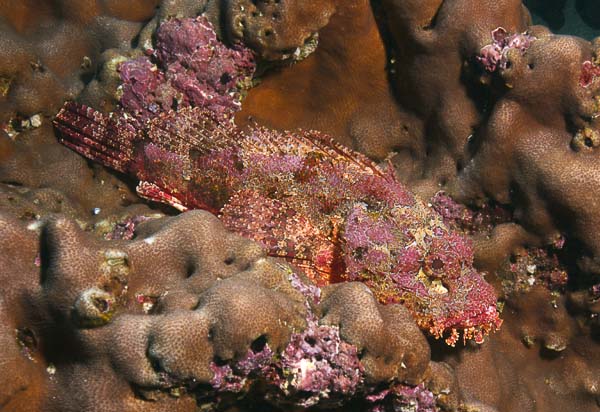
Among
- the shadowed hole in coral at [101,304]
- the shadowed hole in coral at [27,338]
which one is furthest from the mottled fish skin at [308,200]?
the shadowed hole in coral at [27,338]

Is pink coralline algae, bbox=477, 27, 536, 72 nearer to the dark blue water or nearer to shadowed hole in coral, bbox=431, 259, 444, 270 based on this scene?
shadowed hole in coral, bbox=431, 259, 444, 270

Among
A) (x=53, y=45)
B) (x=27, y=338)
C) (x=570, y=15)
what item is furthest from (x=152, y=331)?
(x=570, y=15)

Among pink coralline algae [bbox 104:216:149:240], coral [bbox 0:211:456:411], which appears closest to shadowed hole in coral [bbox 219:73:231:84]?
pink coralline algae [bbox 104:216:149:240]

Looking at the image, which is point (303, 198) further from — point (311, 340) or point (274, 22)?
point (274, 22)

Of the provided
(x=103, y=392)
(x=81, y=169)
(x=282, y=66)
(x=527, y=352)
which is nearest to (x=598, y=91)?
(x=527, y=352)

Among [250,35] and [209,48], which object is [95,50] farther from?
[250,35]

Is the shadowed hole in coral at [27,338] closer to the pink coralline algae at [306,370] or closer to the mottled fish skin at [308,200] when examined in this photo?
the pink coralline algae at [306,370]
